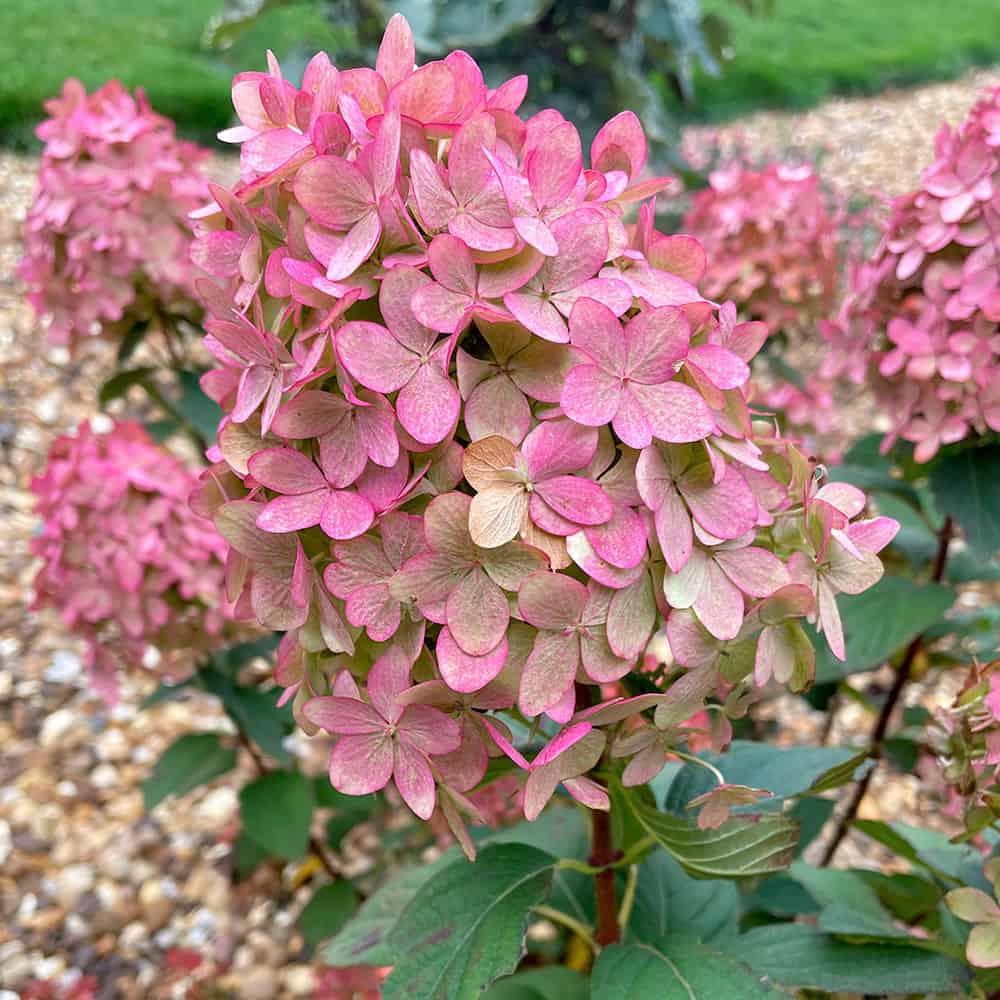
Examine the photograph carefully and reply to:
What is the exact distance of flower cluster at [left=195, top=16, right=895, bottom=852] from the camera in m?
0.63

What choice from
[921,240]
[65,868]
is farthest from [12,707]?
[921,240]

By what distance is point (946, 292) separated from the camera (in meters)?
1.17

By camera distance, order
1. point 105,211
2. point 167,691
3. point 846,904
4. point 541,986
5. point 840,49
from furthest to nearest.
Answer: point 840,49 < point 167,691 < point 105,211 < point 541,986 < point 846,904

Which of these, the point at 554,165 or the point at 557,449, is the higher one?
the point at 554,165

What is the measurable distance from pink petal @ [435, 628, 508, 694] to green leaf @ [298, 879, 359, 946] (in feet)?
4.35

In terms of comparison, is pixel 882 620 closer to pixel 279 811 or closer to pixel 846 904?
pixel 846 904

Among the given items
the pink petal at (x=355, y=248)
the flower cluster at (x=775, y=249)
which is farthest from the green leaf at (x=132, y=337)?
the pink petal at (x=355, y=248)

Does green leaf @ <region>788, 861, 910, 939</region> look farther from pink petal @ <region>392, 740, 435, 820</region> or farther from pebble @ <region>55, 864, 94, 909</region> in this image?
pebble @ <region>55, 864, 94, 909</region>

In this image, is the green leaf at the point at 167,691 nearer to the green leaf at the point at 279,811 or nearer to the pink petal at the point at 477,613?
the green leaf at the point at 279,811

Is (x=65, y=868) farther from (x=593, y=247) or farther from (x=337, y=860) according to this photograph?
(x=593, y=247)

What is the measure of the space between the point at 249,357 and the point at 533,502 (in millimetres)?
235

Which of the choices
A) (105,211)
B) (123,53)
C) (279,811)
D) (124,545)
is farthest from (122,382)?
(123,53)

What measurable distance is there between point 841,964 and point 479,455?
2.16 feet

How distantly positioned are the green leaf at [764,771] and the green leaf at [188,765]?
103 centimetres
